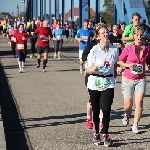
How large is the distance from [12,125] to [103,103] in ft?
6.93

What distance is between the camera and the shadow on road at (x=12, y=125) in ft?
27.6

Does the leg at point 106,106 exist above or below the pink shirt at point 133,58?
below

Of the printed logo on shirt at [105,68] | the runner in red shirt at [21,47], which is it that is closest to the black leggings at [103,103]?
the printed logo on shirt at [105,68]

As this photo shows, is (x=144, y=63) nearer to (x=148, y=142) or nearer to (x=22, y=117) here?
(x=148, y=142)

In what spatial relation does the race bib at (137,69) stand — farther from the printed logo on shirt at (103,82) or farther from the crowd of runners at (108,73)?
the printed logo on shirt at (103,82)

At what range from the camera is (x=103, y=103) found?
27.1 feet

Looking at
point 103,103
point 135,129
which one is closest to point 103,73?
point 103,103

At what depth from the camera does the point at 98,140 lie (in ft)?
27.6

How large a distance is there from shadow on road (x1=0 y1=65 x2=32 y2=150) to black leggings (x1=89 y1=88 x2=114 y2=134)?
3.18 ft

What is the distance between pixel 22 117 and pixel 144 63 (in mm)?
2501

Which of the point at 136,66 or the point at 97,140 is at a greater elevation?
the point at 136,66

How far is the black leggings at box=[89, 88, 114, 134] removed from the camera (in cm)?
825

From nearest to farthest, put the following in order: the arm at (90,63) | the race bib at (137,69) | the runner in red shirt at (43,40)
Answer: the arm at (90,63), the race bib at (137,69), the runner in red shirt at (43,40)

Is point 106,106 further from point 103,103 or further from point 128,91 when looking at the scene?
point 128,91
